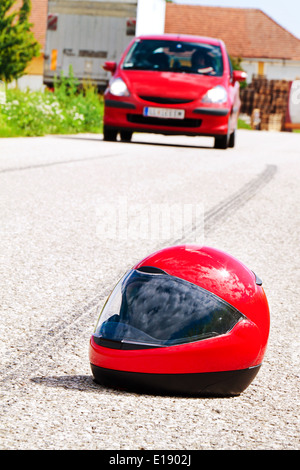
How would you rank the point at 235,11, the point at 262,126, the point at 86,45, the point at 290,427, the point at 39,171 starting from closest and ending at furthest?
the point at 290,427 < the point at 39,171 < the point at 86,45 < the point at 262,126 < the point at 235,11

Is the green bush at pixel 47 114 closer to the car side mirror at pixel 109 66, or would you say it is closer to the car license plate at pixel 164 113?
the car side mirror at pixel 109 66

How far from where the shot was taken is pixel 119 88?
14039 millimetres

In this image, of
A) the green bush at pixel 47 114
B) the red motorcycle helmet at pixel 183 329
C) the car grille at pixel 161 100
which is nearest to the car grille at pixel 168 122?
the car grille at pixel 161 100

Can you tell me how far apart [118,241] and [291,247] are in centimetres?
112

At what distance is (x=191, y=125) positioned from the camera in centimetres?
1408

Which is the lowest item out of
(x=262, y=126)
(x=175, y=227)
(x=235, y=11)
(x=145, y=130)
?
(x=262, y=126)

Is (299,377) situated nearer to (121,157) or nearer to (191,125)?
(121,157)

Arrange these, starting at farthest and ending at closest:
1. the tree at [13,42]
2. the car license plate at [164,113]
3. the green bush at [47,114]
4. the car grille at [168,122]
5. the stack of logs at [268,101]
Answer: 1. the stack of logs at [268,101]
2. the tree at [13,42]
3. the green bush at [47,114]
4. the car grille at [168,122]
5. the car license plate at [164,113]

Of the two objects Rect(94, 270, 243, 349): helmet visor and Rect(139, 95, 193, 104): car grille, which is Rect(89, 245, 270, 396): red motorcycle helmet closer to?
Rect(94, 270, 243, 349): helmet visor

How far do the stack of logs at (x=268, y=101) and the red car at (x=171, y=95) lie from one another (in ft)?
110

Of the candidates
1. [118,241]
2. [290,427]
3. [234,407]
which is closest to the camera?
[290,427]

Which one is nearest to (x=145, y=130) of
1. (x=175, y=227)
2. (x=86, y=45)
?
(x=175, y=227)

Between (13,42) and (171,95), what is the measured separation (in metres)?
27.2

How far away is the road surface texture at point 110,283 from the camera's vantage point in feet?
7.91
